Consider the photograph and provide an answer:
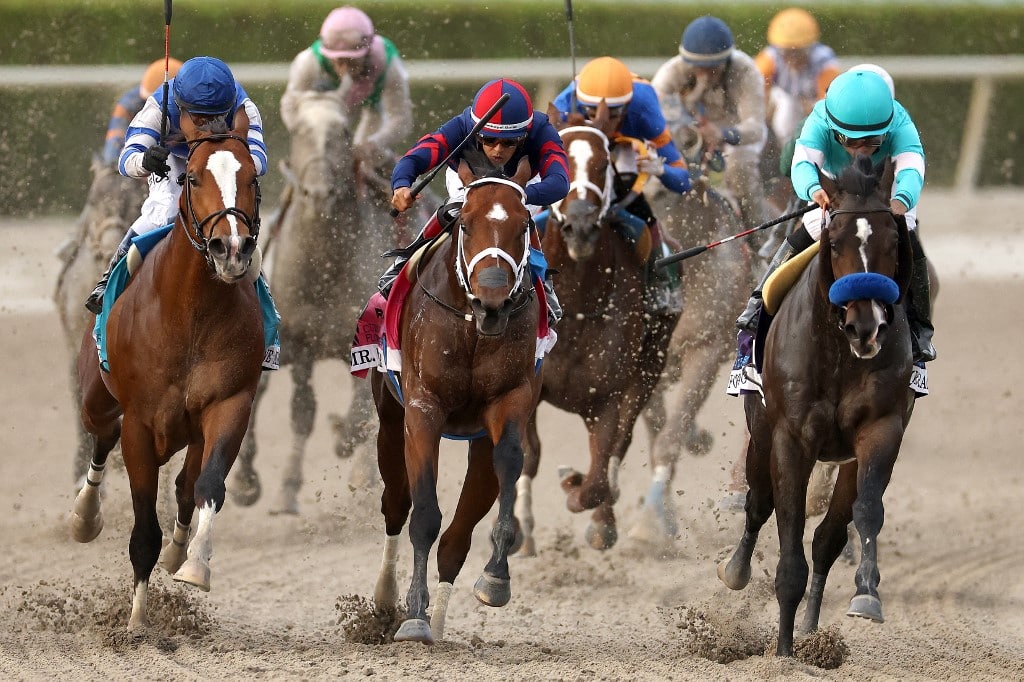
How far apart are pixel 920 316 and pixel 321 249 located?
4.29 meters

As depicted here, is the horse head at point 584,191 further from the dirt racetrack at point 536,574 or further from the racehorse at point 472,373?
the dirt racetrack at point 536,574

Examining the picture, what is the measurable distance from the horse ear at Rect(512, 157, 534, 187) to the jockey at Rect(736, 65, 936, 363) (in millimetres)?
1010

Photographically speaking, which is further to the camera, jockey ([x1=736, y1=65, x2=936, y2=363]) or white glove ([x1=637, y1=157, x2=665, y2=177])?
white glove ([x1=637, y1=157, x2=665, y2=177])

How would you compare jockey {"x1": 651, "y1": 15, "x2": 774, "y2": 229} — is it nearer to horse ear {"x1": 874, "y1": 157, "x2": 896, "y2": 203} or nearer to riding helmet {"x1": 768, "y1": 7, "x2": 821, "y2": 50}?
riding helmet {"x1": 768, "y1": 7, "x2": 821, "y2": 50}

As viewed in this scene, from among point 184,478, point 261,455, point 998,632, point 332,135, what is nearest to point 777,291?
point 998,632

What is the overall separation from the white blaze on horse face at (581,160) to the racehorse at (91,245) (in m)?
2.69

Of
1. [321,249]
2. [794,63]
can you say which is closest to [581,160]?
[321,249]

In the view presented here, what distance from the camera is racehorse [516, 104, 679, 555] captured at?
28.1 ft

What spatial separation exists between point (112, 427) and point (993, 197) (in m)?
10.8

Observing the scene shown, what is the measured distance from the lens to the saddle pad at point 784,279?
7176 millimetres

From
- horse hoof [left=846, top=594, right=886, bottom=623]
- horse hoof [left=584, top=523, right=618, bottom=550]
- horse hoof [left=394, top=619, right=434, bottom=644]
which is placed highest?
horse hoof [left=584, top=523, right=618, bottom=550]

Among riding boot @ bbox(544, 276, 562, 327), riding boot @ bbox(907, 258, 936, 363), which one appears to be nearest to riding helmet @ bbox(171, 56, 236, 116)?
riding boot @ bbox(544, 276, 562, 327)

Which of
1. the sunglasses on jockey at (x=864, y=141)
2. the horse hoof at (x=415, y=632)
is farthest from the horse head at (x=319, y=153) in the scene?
the horse hoof at (x=415, y=632)

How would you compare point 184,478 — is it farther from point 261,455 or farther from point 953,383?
point 953,383
